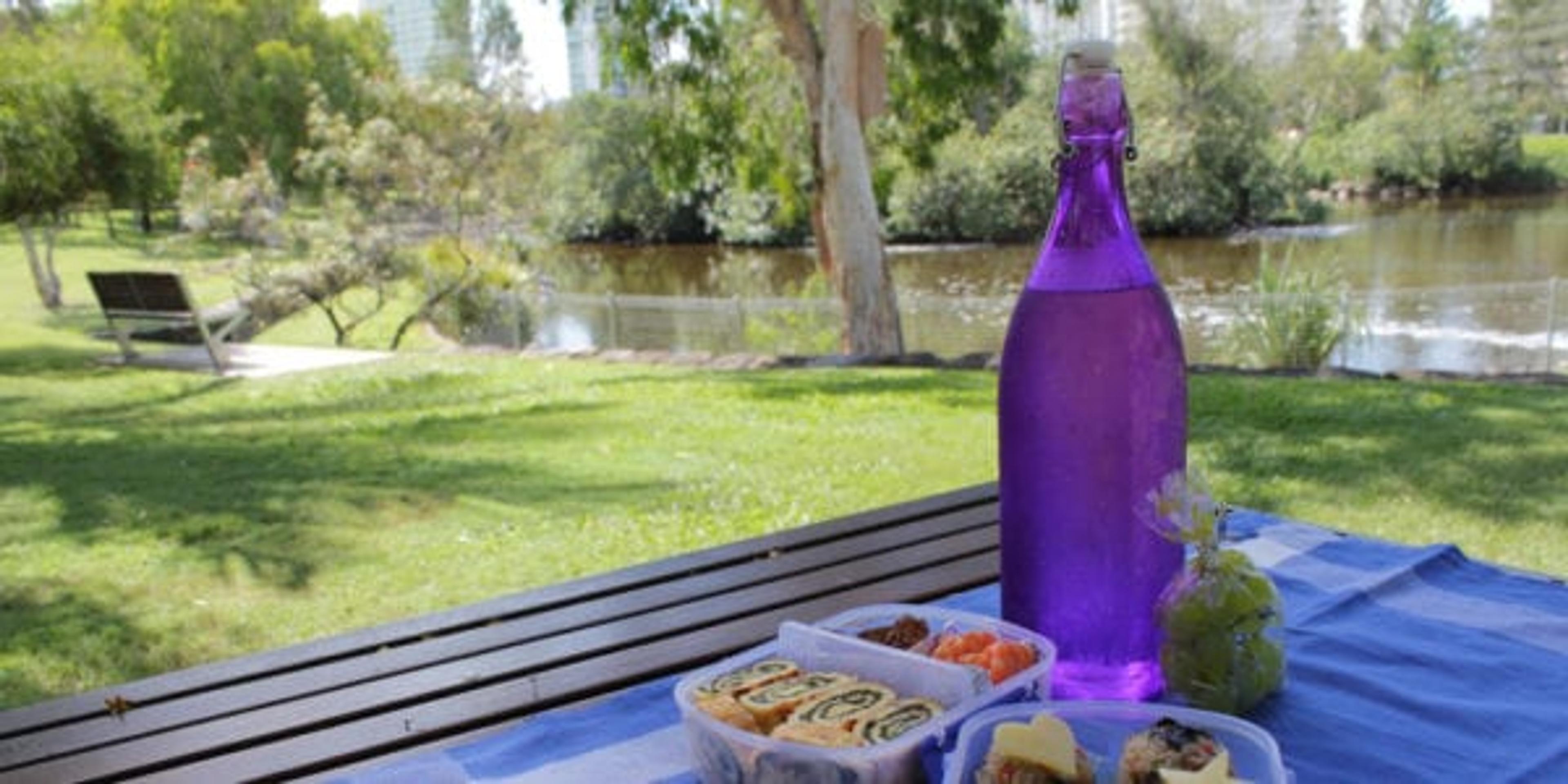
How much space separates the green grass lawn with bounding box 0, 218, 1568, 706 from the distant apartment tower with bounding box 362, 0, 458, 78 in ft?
129

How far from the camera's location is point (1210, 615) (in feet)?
3.16

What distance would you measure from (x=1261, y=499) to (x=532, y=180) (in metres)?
15.1

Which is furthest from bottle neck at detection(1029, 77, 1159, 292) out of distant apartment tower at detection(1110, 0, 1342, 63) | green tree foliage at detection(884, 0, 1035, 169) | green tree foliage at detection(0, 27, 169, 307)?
distant apartment tower at detection(1110, 0, 1342, 63)

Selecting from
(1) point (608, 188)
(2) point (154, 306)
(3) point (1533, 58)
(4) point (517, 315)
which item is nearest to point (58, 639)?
(2) point (154, 306)

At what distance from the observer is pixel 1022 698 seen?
0.92 m

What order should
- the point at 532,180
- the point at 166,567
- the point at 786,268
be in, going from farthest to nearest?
the point at 786,268
the point at 532,180
the point at 166,567

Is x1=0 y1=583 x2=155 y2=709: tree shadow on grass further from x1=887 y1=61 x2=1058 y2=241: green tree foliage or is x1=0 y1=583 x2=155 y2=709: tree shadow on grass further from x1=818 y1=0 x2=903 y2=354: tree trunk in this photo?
x1=887 y1=61 x2=1058 y2=241: green tree foliage

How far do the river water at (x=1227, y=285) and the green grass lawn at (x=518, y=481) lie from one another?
2.57 m

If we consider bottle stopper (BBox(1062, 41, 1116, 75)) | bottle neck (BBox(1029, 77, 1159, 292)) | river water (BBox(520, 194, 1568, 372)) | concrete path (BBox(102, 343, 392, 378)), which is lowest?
river water (BBox(520, 194, 1568, 372))

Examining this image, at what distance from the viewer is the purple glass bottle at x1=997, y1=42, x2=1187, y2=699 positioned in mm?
993

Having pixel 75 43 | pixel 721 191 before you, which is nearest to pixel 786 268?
pixel 721 191

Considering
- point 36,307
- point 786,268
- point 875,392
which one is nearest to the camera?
point 875,392

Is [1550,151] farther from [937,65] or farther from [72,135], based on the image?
[72,135]

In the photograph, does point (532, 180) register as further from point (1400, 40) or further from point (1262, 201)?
point (1400, 40)
